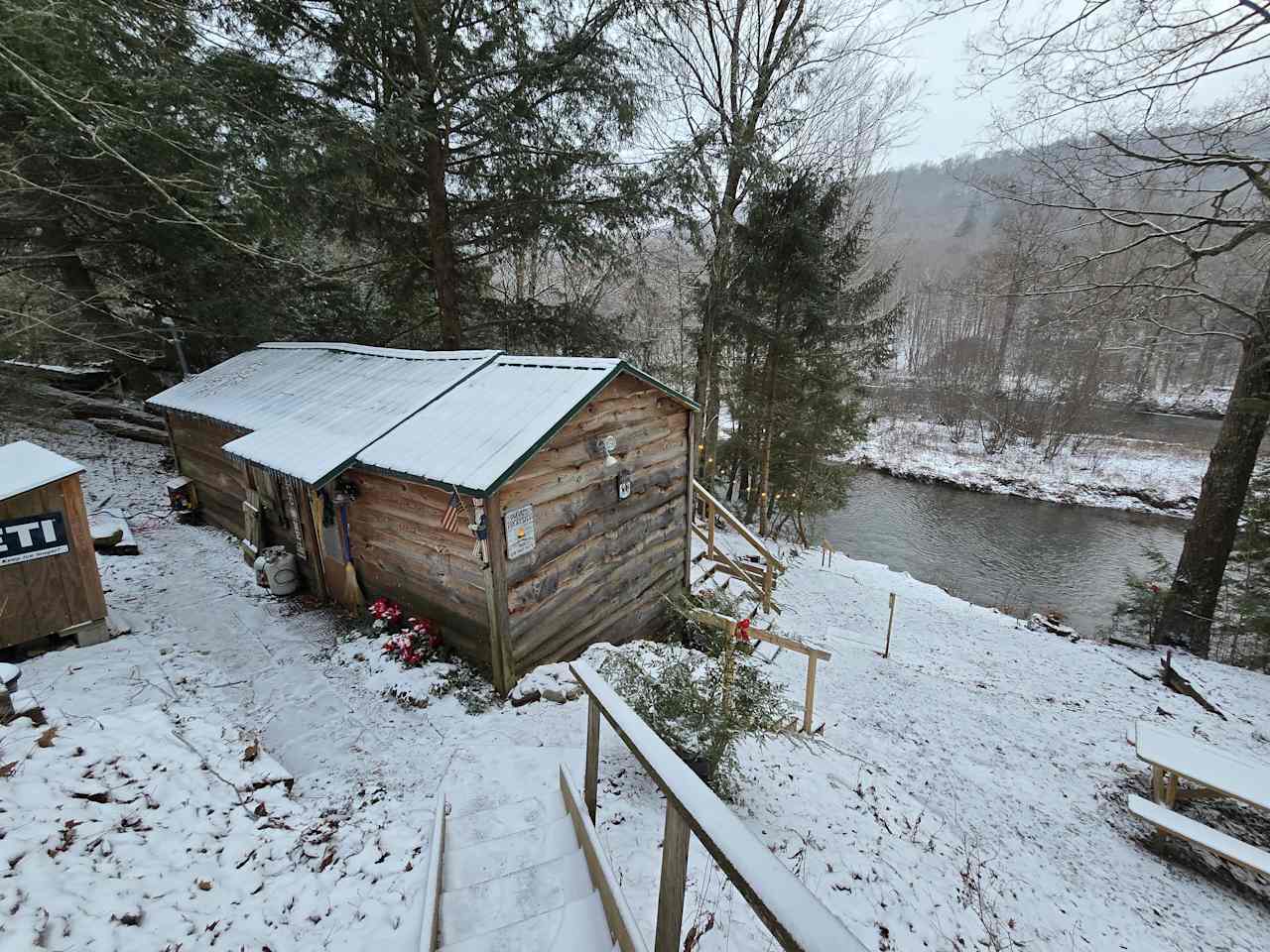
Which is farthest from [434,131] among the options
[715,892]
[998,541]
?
[998,541]

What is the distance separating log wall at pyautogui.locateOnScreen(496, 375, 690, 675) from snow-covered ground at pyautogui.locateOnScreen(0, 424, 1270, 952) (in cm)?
114

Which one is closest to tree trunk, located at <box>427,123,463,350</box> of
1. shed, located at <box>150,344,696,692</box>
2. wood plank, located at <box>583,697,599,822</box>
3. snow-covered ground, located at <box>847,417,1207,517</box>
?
shed, located at <box>150,344,696,692</box>

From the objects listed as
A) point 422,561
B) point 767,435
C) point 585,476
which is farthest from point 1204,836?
point 767,435

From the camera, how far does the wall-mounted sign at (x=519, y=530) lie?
508 cm

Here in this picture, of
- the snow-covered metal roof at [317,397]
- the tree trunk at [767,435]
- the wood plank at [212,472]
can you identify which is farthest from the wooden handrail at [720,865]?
the tree trunk at [767,435]

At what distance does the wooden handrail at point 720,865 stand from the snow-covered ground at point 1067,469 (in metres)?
21.5

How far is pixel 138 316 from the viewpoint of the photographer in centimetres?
1262

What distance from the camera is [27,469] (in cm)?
500

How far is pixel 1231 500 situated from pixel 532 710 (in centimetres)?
1206

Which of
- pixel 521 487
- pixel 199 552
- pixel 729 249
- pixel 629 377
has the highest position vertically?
pixel 729 249

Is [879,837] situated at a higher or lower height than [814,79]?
lower

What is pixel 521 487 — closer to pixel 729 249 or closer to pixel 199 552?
pixel 199 552

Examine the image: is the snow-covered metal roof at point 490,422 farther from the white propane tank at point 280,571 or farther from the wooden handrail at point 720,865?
the wooden handrail at point 720,865

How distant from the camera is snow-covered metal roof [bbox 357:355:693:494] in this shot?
4.87 meters
